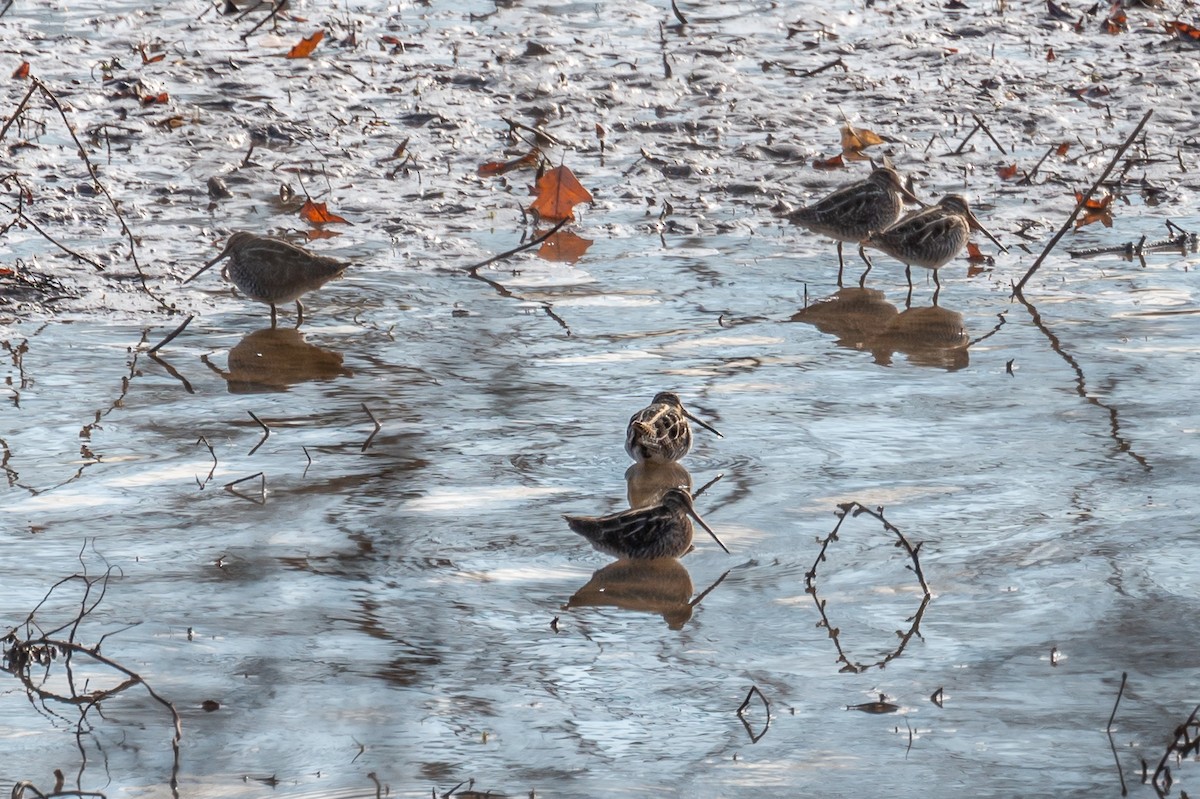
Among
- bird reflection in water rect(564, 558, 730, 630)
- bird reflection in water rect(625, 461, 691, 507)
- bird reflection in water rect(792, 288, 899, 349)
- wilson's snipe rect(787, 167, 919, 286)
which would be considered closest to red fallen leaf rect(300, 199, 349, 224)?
wilson's snipe rect(787, 167, 919, 286)

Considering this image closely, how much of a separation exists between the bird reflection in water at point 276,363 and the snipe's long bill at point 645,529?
2.46m

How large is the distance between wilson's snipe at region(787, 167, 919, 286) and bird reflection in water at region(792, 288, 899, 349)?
25 cm

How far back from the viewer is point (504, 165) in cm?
1195

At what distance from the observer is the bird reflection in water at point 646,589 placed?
596cm

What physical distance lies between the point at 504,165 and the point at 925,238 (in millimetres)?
3688

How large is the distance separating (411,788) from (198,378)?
3954 millimetres

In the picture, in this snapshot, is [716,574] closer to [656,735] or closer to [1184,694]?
[656,735]

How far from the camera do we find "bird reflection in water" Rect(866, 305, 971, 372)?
854 centimetres

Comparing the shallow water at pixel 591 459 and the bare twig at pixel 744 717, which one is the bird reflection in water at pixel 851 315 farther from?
the bare twig at pixel 744 717

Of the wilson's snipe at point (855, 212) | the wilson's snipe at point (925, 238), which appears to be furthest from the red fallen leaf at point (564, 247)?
the wilson's snipe at point (925, 238)

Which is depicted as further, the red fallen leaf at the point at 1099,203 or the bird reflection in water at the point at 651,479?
the red fallen leaf at the point at 1099,203

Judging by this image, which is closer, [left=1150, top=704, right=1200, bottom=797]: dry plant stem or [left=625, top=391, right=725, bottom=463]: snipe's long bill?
[left=1150, top=704, right=1200, bottom=797]: dry plant stem

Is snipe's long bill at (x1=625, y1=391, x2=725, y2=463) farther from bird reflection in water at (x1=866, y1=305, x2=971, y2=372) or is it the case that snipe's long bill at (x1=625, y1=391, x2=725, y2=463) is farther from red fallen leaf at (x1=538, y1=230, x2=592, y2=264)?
red fallen leaf at (x1=538, y1=230, x2=592, y2=264)

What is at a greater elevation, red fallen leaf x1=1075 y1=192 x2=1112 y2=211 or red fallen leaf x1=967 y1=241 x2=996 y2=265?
red fallen leaf x1=1075 y1=192 x2=1112 y2=211
